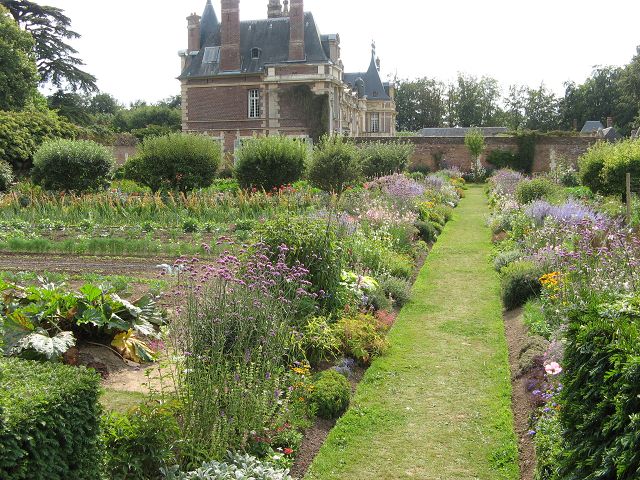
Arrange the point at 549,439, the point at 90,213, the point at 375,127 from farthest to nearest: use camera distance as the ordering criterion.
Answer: the point at 375,127
the point at 90,213
the point at 549,439

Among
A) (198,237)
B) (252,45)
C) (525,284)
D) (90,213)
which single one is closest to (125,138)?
(252,45)

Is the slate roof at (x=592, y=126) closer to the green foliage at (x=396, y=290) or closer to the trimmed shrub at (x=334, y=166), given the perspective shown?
the trimmed shrub at (x=334, y=166)

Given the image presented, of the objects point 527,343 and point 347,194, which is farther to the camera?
point 347,194

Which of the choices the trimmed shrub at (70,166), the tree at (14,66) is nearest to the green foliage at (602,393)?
the trimmed shrub at (70,166)

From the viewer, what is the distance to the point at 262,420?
4.73 m

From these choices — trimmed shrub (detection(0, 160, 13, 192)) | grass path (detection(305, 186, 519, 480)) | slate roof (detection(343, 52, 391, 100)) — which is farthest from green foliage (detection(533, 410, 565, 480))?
slate roof (detection(343, 52, 391, 100))

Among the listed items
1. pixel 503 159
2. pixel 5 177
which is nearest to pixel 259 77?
pixel 503 159

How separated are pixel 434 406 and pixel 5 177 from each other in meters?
19.3

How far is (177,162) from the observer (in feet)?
67.5

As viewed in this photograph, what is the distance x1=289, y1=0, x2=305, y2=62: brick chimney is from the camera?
116ft

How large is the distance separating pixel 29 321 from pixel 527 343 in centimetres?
463

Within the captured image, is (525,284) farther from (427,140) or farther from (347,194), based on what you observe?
(427,140)

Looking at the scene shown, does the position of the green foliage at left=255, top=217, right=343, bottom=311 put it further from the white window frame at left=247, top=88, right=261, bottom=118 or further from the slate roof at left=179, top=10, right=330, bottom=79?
the white window frame at left=247, top=88, right=261, bottom=118

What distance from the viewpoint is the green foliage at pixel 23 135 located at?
24.0 m
